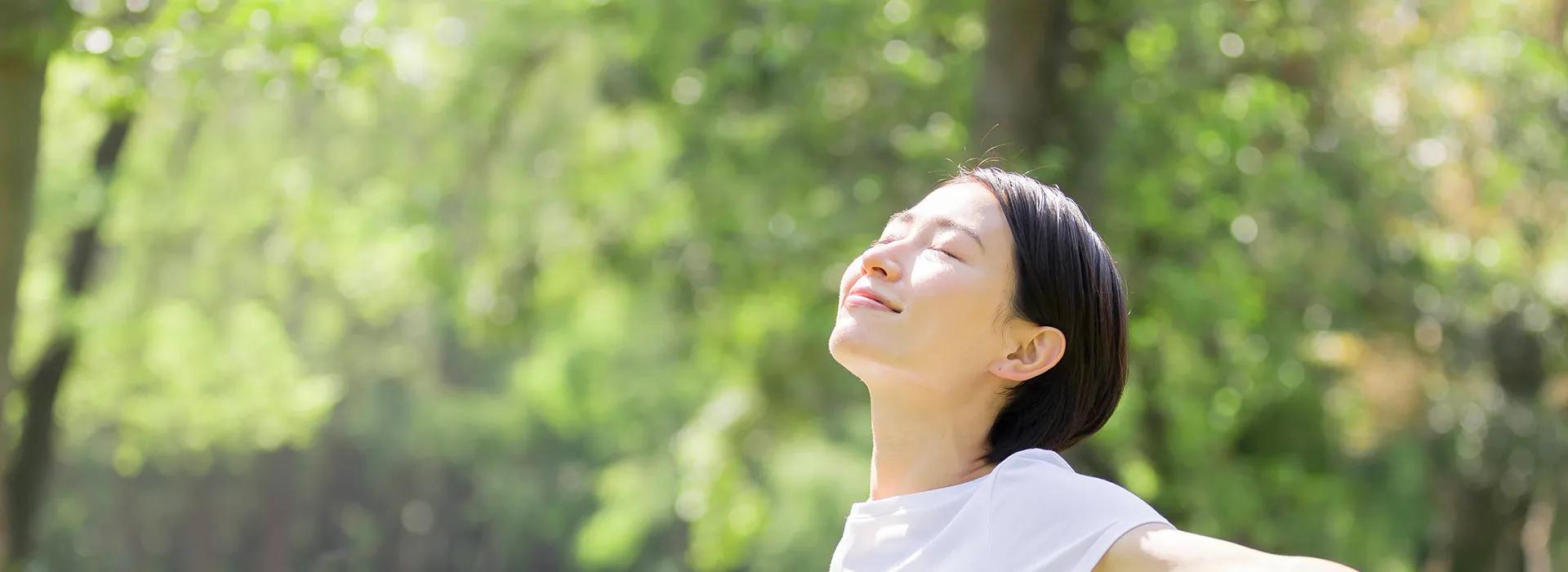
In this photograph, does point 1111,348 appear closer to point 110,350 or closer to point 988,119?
point 988,119

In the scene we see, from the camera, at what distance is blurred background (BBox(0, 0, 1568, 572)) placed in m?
6.21

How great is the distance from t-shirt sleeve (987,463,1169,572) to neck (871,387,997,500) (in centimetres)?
15

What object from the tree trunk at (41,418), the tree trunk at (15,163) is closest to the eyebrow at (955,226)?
the tree trunk at (15,163)

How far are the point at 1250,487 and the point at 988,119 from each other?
10.4ft

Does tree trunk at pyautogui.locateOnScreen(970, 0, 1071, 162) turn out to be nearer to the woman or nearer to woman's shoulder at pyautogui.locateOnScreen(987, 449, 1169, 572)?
the woman

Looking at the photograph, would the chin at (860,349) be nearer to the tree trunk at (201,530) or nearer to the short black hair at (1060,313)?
the short black hair at (1060,313)

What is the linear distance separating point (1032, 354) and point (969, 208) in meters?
0.18

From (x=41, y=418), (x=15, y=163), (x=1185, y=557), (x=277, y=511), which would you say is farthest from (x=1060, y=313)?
(x=277, y=511)

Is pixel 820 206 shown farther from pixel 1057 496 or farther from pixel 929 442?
pixel 1057 496

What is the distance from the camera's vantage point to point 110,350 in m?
11.6

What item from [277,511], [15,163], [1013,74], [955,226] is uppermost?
[955,226]

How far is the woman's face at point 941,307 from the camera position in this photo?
1.64 meters

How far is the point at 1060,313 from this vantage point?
1641 millimetres

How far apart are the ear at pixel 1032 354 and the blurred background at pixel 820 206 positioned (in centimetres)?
328
